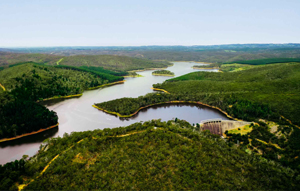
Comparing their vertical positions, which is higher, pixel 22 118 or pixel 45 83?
pixel 45 83

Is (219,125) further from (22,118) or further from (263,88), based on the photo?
(22,118)

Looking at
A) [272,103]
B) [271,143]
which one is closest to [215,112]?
[272,103]

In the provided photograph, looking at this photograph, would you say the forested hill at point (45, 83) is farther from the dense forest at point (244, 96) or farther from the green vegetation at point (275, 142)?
the green vegetation at point (275, 142)

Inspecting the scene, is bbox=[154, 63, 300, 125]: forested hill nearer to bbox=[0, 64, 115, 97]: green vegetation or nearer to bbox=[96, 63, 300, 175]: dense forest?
bbox=[96, 63, 300, 175]: dense forest

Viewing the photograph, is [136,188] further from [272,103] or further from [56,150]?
[272,103]

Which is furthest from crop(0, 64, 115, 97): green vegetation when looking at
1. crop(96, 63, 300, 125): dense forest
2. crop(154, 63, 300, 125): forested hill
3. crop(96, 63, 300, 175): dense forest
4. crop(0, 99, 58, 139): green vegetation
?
crop(154, 63, 300, 125): forested hill

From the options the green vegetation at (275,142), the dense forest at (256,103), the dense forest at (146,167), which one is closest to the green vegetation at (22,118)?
the dense forest at (146,167)


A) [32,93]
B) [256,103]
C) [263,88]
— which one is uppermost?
[263,88]

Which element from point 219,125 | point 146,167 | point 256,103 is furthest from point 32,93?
point 256,103
